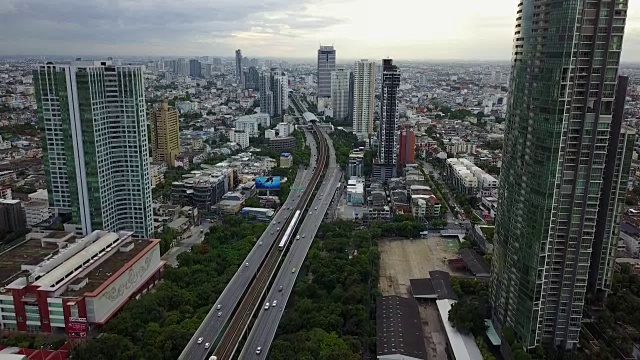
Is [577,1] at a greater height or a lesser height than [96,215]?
greater

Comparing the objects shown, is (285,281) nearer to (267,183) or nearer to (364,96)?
(267,183)

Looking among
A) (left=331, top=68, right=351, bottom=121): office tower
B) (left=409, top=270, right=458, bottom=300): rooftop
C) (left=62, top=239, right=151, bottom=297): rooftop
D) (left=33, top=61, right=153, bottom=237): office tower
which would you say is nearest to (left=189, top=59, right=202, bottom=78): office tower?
(left=331, top=68, right=351, bottom=121): office tower

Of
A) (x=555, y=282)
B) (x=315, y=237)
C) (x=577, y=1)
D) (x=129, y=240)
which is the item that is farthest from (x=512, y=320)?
(x=129, y=240)

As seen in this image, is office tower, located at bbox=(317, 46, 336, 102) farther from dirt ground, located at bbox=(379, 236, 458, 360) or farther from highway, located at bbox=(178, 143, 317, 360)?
dirt ground, located at bbox=(379, 236, 458, 360)

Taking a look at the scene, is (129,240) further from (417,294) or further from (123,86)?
(417,294)

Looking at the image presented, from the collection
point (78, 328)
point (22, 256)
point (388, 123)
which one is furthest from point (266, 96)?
point (78, 328)

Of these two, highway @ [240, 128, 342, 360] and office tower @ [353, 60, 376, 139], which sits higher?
office tower @ [353, 60, 376, 139]
